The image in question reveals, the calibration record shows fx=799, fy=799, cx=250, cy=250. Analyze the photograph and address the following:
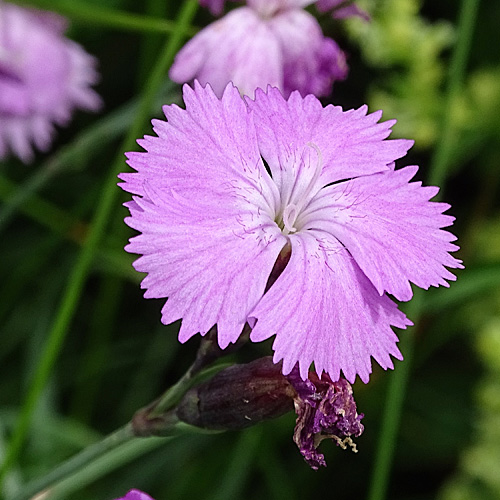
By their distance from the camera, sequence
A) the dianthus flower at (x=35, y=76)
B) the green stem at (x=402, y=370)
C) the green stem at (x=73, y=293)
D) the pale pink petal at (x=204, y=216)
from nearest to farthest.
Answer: the pale pink petal at (x=204, y=216), the green stem at (x=73, y=293), the green stem at (x=402, y=370), the dianthus flower at (x=35, y=76)

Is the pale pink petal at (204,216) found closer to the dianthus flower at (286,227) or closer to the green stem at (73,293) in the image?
the dianthus flower at (286,227)

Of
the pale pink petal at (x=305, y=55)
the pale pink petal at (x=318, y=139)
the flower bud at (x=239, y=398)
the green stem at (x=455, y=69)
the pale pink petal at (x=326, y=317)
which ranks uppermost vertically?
the green stem at (x=455, y=69)

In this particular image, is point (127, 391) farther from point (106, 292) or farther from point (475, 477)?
point (475, 477)

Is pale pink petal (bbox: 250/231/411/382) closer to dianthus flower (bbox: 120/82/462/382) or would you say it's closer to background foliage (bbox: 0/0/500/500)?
dianthus flower (bbox: 120/82/462/382)

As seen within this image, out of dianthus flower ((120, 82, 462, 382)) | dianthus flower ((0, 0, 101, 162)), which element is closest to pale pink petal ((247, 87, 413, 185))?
dianthus flower ((120, 82, 462, 382))

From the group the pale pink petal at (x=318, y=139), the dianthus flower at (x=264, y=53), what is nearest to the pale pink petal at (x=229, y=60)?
the dianthus flower at (x=264, y=53)

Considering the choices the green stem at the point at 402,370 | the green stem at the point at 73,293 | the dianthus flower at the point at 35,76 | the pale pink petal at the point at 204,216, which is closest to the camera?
the pale pink petal at the point at 204,216
